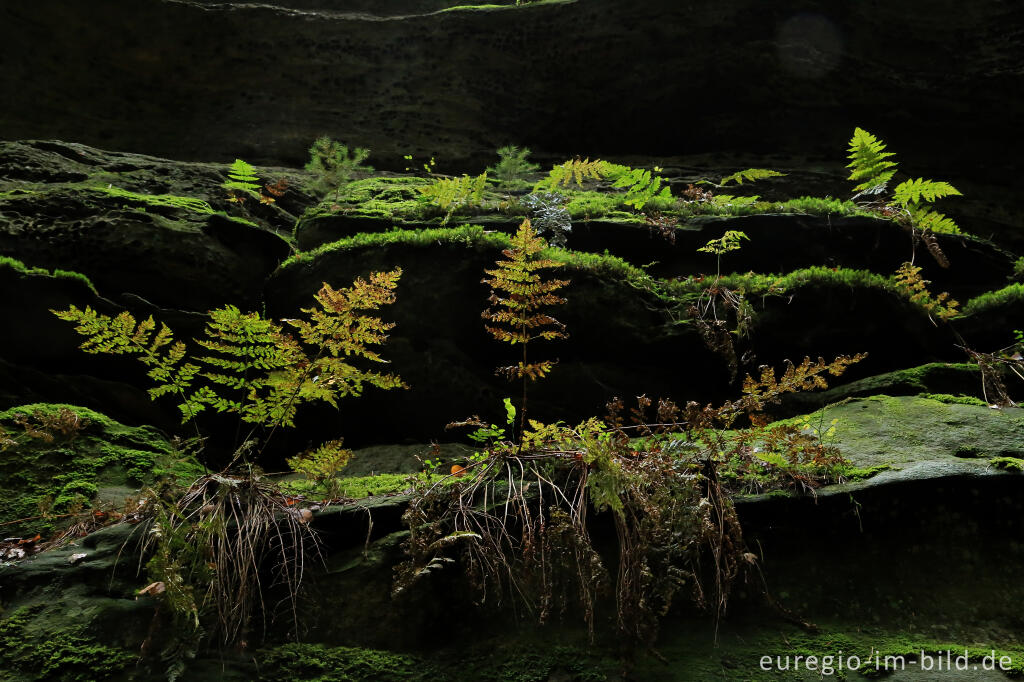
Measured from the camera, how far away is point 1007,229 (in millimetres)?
8367

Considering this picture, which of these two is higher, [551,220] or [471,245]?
[551,220]

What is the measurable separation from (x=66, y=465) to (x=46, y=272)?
6.85ft

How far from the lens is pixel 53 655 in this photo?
7.33 feet

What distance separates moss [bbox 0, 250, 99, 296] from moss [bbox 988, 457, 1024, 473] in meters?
6.37

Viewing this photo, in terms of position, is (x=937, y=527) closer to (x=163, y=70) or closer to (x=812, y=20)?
(x=812, y=20)

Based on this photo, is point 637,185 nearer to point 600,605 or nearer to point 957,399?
A: point 957,399

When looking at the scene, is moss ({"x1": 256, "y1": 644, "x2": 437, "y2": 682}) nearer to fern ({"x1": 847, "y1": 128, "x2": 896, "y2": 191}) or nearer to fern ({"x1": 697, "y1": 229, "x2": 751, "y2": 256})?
fern ({"x1": 697, "y1": 229, "x2": 751, "y2": 256})

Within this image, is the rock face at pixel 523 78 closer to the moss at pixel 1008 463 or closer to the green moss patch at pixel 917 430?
the green moss patch at pixel 917 430

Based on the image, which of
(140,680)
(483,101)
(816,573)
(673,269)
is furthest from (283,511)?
(483,101)

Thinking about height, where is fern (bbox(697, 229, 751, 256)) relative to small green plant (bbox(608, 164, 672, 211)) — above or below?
below

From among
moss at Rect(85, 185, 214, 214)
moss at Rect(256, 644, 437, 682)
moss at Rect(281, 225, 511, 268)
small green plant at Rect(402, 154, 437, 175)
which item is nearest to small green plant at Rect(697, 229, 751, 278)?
moss at Rect(281, 225, 511, 268)

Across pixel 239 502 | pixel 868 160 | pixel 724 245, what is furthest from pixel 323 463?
pixel 868 160

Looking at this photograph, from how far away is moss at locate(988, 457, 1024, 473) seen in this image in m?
2.77

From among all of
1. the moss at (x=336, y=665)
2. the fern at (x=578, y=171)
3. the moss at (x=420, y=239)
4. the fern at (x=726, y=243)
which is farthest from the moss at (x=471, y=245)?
the moss at (x=336, y=665)
